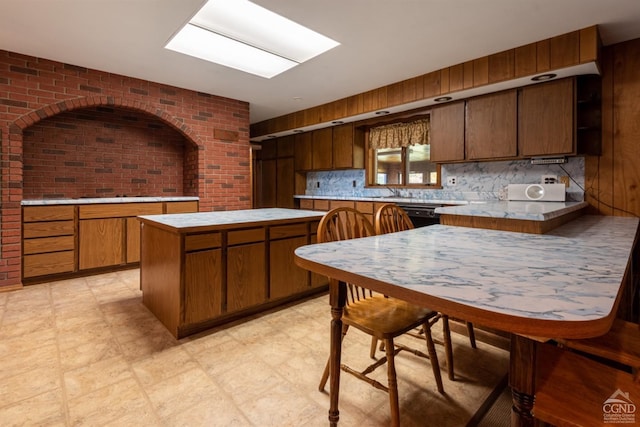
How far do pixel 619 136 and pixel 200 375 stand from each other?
4.05 meters

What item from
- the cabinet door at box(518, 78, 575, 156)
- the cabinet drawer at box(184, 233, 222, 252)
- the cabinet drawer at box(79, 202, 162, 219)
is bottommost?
the cabinet drawer at box(184, 233, 222, 252)

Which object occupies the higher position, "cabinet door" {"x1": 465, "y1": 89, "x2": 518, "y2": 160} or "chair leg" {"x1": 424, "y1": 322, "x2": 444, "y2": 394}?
"cabinet door" {"x1": 465, "y1": 89, "x2": 518, "y2": 160}

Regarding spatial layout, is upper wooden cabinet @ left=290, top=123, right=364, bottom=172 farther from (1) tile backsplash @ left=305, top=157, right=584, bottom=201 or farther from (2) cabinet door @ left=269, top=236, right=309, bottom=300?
(2) cabinet door @ left=269, top=236, right=309, bottom=300

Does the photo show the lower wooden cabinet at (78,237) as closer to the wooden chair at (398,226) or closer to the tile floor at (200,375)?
the tile floor at (200,375)

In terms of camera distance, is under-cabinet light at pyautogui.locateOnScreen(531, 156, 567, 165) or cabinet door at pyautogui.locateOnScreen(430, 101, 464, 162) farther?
cabinet door at pyautogui.locateOnScreen(430, 101, 464, 162)

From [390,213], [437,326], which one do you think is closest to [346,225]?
[390,213]

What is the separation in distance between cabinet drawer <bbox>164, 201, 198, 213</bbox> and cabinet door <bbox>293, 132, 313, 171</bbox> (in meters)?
2.23

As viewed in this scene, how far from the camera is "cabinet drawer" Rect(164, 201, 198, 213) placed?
171 inches

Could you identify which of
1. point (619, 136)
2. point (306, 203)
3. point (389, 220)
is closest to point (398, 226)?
point (389, 220)

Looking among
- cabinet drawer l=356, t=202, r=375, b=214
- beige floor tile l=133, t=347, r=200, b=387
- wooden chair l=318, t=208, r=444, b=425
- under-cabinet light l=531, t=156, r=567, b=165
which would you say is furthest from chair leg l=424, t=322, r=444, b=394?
cabinet drawer l=356, t=202, r=375, b=214

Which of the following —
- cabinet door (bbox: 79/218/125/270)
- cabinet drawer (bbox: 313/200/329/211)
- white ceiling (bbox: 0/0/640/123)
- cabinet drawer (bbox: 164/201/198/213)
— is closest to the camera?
white ceiling (bbox: 0/0/640/123)

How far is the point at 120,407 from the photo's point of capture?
154cm

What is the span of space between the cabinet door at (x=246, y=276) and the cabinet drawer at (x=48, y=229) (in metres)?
2.53

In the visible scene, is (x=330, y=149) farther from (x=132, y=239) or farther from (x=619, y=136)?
(x=619, y=136)
